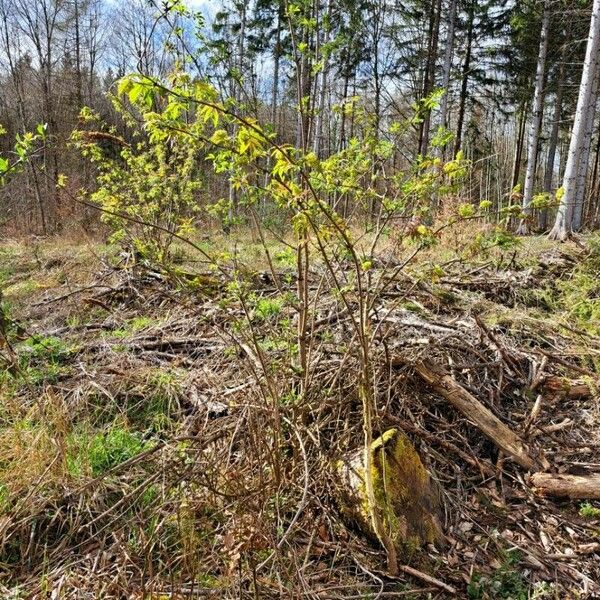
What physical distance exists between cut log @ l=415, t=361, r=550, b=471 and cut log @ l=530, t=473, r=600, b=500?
99 mm

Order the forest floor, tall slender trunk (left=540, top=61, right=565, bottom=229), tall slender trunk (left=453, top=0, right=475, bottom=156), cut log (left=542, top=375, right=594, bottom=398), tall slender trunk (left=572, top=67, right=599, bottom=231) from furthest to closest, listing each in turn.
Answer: tall slender trunk (left=453, top=0, right=475, bottom=156)
tall slender trunk (left=540, top=61, right=565, bottom=229)
tall slender trunk (left=572, top=67, right=599, bottom=231)
cut log (left=542, top=375, right=594, bottom=398)
the forest floor

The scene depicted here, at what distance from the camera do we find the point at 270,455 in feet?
7.08

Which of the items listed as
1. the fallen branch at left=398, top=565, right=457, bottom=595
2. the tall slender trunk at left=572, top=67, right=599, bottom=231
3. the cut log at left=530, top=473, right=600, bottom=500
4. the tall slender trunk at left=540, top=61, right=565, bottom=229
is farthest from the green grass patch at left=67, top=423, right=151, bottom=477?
the tall slender trunk at left=540, top=61, right=565, bottom=229

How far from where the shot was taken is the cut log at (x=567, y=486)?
98.6 inches

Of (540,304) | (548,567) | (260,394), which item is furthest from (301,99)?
(540,304)

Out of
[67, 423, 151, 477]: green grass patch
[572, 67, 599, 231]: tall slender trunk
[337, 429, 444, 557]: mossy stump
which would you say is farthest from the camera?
[572, 67, 599, 231]: tall slender trunk

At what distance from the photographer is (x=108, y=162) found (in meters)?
6.66

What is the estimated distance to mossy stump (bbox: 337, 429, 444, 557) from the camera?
2.15 m

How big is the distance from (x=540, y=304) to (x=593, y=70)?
222 inches

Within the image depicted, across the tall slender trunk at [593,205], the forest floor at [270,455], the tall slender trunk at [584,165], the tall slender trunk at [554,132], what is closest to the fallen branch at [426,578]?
the forest floor at [270,455]

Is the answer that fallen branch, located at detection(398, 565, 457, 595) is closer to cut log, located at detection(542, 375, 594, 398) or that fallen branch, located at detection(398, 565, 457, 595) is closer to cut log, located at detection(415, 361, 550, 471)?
cut log, located at detection(415, 361, 550, 471)

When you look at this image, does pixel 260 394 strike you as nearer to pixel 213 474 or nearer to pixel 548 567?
pixel 213 474

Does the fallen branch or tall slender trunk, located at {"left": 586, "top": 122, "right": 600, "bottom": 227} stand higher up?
tall slender trunk, located at {"left": 586, "top": 122, "right": 600, "bottom": 227}

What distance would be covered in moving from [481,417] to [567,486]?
0.57m
